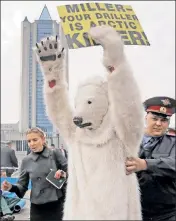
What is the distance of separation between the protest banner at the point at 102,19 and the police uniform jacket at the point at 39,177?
1862 millimetres

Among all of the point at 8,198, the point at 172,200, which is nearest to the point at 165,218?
the point at 172,200

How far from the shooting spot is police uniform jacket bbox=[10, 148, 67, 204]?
3.89 m

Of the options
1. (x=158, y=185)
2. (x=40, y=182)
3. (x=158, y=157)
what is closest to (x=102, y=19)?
(x=158, y=157)

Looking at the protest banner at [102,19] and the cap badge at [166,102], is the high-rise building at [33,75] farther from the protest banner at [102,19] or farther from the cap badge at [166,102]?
the cap badge at [166,102]

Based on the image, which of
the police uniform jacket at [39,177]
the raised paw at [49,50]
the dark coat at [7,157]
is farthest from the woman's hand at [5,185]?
the dark coat at [7,157]

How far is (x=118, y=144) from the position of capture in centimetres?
233

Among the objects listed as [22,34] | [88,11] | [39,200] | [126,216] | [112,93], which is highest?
[22,34]

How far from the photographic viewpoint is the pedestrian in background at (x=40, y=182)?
389 centimetres

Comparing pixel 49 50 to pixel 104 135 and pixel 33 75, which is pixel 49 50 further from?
pixel 33 75

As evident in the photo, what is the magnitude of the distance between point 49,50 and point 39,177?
1824 mm

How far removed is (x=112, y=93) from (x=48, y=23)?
1.40 m

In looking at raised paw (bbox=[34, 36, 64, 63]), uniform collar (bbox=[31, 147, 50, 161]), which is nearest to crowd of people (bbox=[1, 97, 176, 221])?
uniform collar (bbox=[31, 147, 50, 161])

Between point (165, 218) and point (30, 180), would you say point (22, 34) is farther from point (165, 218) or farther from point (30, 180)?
point (165, 218)

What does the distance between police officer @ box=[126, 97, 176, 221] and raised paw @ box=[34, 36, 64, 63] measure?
877 millimetres
